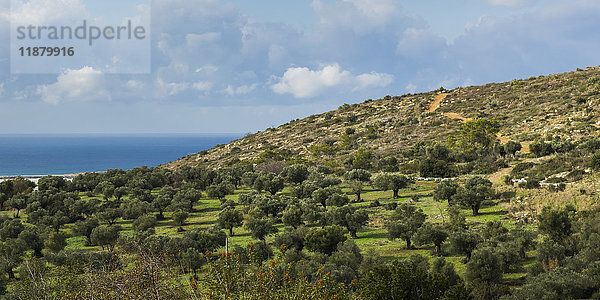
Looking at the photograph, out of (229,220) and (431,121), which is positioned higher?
(431,121)

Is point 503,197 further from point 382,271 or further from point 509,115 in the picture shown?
point 509,115

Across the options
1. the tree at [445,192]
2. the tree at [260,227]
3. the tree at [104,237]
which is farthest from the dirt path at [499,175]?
the tree at [104,237]

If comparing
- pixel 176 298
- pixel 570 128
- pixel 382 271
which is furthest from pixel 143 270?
pixel 570 128

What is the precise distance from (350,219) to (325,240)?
6.41m

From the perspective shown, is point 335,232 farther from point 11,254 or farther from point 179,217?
point 11,254

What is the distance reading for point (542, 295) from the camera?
51.5 feet

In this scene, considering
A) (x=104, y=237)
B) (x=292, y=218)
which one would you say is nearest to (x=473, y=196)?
(x=292, y=218)

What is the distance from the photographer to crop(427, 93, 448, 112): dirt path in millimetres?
111031

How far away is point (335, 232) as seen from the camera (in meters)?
27.5

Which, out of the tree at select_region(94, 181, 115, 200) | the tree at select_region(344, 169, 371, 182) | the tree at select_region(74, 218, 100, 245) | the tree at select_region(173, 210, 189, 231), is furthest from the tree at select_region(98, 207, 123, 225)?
the tree at select_region(344, 169, 371, 182)

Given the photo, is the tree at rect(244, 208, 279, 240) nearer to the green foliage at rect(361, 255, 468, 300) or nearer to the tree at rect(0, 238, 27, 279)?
the green foliage at rect(361, 255, 468, 300)

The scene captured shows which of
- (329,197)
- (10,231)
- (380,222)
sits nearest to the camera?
(380,222)

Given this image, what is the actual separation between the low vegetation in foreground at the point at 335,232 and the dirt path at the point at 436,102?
39012mm

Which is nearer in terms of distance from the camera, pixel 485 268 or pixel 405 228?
pixel 485 268
